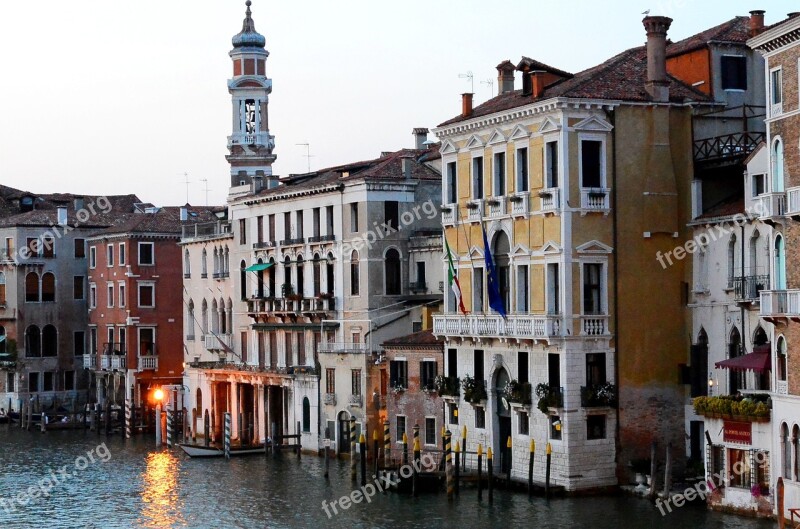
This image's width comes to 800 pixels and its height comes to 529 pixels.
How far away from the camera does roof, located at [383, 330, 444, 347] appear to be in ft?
152

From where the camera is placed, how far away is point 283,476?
1893 inches

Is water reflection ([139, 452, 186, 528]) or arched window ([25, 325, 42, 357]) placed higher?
arched window ([25, 325, 42, 357])

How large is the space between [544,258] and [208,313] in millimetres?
25560

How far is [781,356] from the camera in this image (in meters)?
33.6

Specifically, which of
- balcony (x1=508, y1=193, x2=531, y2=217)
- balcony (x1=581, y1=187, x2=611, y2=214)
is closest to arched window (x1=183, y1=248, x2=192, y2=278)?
balcony (x1=508, y1=193, x2=531, y2=217)

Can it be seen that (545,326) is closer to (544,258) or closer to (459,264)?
(544,258)

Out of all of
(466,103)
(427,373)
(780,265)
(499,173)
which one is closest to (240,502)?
(427,373)

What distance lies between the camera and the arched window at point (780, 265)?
3353 cm

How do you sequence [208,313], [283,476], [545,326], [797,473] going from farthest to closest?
1. [208,313]
2. [283,476]
3. [545,326]
4. [797,473]

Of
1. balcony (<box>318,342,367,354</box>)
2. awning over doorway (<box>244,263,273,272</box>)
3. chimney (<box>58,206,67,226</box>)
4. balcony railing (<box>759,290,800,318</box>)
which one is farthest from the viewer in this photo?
chimney (<box>58,206,67,226</box>)

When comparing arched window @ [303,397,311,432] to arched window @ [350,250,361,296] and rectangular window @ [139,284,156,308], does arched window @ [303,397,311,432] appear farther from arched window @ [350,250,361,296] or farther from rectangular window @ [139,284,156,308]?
rectangular window @ [139,284,156,308]

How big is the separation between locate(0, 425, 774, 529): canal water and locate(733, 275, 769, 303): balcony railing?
188 inches

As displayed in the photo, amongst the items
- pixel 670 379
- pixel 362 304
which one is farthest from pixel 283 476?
pixel 670 379
